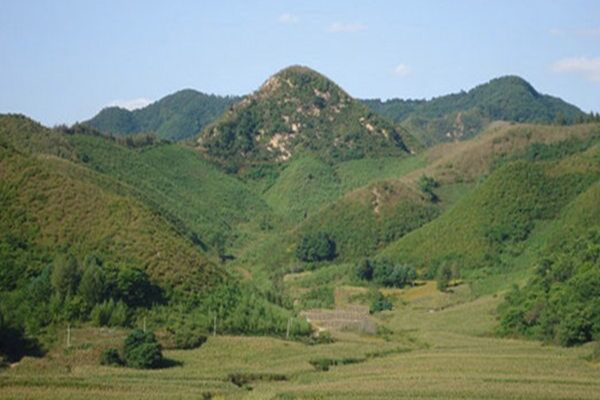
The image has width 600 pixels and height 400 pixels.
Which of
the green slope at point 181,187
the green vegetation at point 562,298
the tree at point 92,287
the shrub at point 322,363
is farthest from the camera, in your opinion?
the green slope at point 181,187

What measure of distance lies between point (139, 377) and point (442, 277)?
56304 mm

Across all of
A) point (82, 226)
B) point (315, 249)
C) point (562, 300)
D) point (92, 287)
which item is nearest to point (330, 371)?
point (92, 287)

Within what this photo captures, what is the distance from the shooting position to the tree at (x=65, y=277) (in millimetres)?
69312

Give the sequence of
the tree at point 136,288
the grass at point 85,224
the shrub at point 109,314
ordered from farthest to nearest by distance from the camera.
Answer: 1. the grass at point 85,224
2. the tree at point 136,288
3. the shrub at point 109,314

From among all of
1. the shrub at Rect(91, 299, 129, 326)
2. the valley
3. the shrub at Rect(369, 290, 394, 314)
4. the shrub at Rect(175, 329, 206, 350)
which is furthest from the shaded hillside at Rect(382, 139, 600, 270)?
the shrub at Rect(91, 299, 129, 326)

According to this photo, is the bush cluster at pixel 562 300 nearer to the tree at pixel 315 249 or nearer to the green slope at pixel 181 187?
the tree at pixel 315 249

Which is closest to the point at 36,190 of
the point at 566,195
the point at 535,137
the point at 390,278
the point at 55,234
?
the point at 55,234

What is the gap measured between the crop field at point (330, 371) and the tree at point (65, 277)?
163 inches

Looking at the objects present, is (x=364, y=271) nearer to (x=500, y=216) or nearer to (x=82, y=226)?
(x=500, y=216)

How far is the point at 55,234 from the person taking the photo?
78.4 meters

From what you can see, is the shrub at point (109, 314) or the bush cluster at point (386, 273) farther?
the bush cluster at point (386, 273)

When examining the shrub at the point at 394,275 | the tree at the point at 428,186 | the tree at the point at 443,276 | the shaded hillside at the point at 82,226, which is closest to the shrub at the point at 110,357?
the shaded hillside at the point at 82,226

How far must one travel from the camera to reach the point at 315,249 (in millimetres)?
134625

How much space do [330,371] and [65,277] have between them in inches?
792
